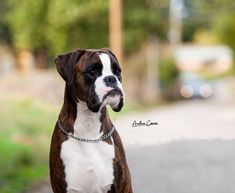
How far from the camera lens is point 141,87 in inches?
1550

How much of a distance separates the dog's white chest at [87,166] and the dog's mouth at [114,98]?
12.0 inches

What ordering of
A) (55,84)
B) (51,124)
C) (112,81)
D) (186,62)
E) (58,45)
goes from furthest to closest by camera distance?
1. (186,62)
2. (58,45)
3. (55,84)
4. (51,124)
5. (112,81)

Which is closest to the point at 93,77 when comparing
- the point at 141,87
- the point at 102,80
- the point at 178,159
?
the point at 102,80

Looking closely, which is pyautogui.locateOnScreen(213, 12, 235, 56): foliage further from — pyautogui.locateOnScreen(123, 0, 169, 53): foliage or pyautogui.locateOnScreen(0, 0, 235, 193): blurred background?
pyautogui.locateOnScreen(123, 0, 169, 53): foliage

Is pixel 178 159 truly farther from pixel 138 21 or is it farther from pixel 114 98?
pixel 138 21

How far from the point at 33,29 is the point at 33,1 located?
2089 mm

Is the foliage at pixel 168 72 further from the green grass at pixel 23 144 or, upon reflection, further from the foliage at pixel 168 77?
the green grass at pixel 23 144

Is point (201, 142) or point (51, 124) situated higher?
point (201, 142)

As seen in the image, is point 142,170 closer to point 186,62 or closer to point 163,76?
point 163,76

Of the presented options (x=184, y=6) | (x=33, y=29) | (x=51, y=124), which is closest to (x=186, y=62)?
(x=184, y=6)

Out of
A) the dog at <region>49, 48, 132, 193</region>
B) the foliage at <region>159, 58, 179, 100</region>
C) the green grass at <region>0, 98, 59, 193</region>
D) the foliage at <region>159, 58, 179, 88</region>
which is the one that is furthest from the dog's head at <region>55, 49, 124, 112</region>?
the foliage at <region>159, 58, 179, 88</region>

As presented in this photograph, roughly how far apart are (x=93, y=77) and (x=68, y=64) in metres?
0.18

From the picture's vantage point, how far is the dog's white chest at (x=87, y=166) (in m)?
4.39

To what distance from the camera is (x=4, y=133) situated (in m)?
16.0
